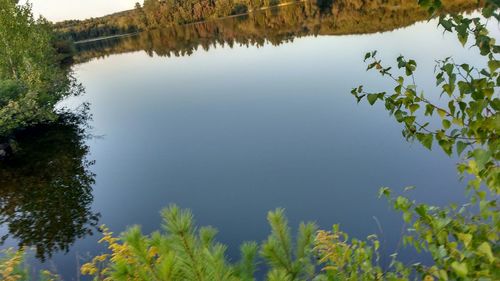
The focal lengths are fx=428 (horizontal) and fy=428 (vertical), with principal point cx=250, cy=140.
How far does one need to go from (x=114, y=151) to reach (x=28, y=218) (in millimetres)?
7310

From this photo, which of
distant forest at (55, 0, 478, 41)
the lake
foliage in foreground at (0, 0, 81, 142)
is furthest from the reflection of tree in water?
distant forest at (55, 0, 478, 41)

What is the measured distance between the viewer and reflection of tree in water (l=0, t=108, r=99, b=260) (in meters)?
13.9

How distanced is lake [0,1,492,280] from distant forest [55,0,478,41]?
22.6 meters

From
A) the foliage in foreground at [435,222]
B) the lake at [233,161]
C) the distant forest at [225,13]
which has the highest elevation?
the distant forest at [225,13]

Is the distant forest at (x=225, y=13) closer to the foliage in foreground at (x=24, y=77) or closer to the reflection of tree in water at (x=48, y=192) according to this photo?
the foliage in foreground at (x=24, y=77)

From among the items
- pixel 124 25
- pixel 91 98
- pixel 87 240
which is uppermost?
pixel 124 25

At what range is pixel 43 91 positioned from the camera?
27.7 m

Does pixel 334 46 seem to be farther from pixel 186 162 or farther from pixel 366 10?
pixel 366 10

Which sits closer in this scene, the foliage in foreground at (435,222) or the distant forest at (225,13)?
the foliage in foreground at (435,222)

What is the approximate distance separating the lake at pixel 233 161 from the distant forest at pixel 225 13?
74.1 ft

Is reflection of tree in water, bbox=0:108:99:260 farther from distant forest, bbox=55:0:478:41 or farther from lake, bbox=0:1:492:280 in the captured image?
distant forest, bbox=55:0:478:41

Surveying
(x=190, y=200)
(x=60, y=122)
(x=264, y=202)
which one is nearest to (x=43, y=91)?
(x=60, y=122)

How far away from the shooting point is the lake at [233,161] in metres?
12.8

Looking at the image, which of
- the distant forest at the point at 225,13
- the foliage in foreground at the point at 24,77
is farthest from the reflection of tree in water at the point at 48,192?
the distant forest at the point at 225,13
